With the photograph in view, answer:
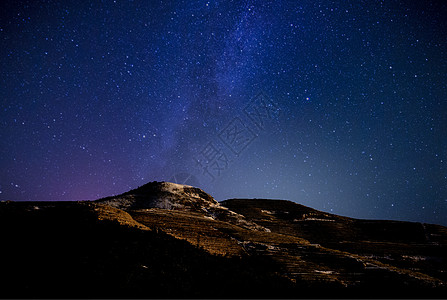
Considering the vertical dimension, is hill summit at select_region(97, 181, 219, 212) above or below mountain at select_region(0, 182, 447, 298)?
above

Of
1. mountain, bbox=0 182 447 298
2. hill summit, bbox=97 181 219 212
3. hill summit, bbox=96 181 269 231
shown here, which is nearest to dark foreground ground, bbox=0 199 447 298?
mountain, bbox=0 182 447 298

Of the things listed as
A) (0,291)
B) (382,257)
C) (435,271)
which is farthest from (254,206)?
(0,291)

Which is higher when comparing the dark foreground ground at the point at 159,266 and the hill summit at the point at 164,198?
the hill summit at the point at 164,198

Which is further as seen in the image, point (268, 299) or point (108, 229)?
point (108, 229)

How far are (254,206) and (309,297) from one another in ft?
86.8

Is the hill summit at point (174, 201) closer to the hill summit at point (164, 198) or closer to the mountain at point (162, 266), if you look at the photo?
the hill summit at point (164, 198)

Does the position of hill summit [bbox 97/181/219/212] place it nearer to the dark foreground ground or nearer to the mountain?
the mountain

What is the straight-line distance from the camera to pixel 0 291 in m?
6.11

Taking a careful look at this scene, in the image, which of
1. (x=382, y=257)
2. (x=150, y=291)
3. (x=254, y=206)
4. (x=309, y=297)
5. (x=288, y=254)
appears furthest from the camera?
(x=254, y=206)

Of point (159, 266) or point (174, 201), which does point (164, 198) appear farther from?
point (159, 266)

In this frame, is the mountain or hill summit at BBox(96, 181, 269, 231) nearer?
the mountain

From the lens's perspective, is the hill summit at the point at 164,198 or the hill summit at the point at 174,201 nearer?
the hill summit at the point at 174,201

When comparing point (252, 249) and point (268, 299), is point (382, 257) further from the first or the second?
point (268, 299)

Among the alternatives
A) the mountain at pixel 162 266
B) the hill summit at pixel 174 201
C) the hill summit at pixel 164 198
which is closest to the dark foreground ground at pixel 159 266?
the mountain at pixel 162 266
